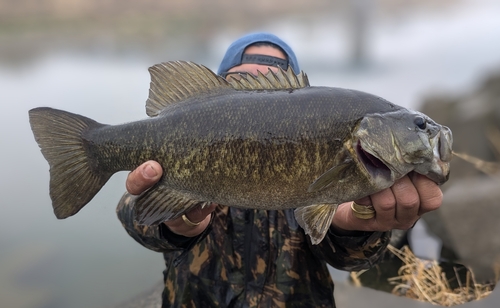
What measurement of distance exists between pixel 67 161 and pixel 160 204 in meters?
0.43

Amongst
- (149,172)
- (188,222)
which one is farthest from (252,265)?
(149,172)

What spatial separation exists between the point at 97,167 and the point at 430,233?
3.90 meters

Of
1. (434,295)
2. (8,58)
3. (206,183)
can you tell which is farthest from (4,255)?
(8,58)

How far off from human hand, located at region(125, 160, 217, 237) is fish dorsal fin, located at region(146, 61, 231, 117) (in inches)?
9.6

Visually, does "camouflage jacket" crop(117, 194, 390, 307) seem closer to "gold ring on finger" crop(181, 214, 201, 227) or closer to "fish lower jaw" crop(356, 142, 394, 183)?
"gold ring on finger" crop(181, 214, 201, 227)

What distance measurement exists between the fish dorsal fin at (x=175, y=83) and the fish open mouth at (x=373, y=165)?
61cm

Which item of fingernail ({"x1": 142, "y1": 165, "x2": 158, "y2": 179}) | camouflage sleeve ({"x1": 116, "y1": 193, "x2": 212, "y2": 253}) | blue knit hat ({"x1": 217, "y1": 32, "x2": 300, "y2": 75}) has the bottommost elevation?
camouflage sleeve ({"x1": 116, "y1": 193, "x2": 212, "y2": 253})

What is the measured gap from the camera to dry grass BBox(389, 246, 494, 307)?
3.09 metres

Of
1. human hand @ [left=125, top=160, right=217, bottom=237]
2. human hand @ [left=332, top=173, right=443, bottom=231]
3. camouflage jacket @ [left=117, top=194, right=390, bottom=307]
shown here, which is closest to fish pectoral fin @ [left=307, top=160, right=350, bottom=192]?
human hand @ [left=332, top=173, right=443, bottom=231]

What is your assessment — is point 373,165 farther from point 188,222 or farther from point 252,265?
point 252,265

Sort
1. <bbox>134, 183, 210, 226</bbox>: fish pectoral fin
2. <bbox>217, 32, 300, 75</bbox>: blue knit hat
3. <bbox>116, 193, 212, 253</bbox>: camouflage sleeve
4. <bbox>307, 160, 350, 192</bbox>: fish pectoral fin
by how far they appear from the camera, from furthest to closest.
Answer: <bbox>217, 32, 300, 75</bbox>: blue knit hat, <bbox>116, 193, 212, 253</bbox>: camouflage sleeve, <bbox>134, 183, 210, 226</bbox>: fish pectoral fin, <bbox>307, 160, 350, 192</bbox>: fish pectoral fin

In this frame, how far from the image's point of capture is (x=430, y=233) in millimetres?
4312

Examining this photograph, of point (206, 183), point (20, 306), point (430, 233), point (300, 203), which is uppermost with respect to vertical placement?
point (206, 183)

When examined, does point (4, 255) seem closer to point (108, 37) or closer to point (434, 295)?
point (434, 295)
